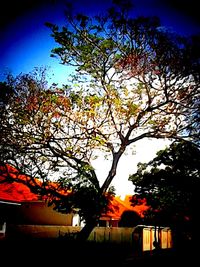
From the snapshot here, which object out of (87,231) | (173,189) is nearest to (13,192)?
(87,231)

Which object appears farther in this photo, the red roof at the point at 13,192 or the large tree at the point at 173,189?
the large tree at the point at 173,189

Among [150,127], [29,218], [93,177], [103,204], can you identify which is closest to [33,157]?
[93,177]

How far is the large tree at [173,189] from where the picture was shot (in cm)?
1980

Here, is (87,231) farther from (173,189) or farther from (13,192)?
(173,189)

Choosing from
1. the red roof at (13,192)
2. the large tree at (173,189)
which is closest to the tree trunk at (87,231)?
the red roof at (13,192)

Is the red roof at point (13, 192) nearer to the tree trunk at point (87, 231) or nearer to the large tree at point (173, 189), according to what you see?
the tree trunk at point (87, 231)

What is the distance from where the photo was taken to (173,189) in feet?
68.2

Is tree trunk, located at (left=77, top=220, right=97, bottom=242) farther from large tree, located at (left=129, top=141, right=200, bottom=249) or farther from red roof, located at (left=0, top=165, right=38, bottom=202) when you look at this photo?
large tree, located at (left=129, top=141, right=200, bottom=249)

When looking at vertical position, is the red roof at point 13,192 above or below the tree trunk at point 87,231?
above

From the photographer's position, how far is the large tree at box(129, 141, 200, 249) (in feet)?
65.0

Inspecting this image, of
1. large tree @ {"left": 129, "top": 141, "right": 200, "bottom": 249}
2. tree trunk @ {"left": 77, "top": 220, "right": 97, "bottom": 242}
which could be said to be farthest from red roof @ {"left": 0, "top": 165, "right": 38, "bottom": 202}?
large tree @ {"left": 129, "top": 141, "right": 200, "bottom": 249}

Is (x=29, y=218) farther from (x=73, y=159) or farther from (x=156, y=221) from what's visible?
(x=73, y=159)

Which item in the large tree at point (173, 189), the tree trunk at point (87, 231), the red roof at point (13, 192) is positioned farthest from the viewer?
the large tree at point (173, 189)

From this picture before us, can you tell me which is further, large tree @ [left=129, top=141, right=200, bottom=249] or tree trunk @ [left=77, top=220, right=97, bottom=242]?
large tree @ [left=129, top=141, right=200, bottom=249]
